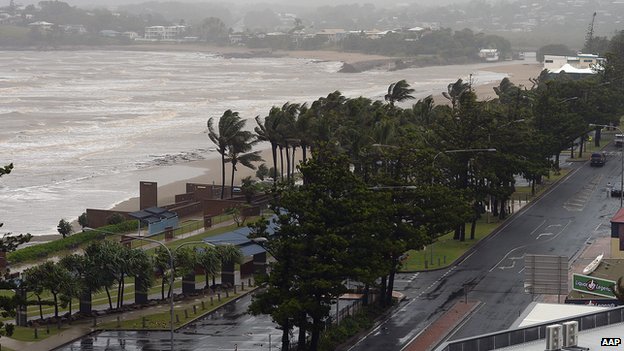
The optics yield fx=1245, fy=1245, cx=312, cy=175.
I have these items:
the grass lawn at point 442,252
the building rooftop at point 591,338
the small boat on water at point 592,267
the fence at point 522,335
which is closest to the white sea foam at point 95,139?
the grass lawn at point 442,252

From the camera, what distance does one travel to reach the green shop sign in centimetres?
5712

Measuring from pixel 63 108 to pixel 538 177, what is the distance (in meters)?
84.4

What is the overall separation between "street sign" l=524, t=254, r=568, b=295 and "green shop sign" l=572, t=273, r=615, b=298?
4.73ft

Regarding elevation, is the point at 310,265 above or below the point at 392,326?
above

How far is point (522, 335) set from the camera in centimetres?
4022

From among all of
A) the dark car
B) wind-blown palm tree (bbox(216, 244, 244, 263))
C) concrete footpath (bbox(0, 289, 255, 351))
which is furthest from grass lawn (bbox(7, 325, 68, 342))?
the dark car

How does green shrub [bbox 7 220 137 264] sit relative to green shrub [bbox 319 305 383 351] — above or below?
below

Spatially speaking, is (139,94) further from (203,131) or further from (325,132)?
(325,132)

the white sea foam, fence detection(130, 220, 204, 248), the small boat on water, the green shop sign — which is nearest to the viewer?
the green shop sign

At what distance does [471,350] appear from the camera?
39438 millimetres

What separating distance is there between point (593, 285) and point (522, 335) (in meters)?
18.8

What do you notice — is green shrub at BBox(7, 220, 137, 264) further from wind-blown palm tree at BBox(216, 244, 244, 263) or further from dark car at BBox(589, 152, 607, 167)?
dark car at BBox(589, 152, 607, 167)

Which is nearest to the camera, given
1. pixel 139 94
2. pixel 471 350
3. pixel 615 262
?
pixel 471 350

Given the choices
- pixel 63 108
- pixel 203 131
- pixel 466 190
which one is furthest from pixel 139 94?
pixel 466 190
